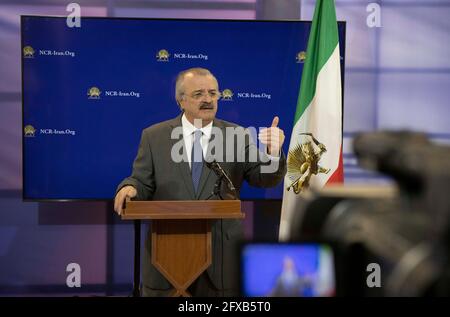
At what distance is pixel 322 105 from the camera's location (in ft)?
15.3

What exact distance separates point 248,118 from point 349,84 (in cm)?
92

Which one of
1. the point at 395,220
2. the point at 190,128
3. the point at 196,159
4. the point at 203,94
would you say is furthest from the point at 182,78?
the point at 395,220

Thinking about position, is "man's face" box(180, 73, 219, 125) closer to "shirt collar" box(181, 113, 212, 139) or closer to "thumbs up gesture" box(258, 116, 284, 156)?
"shirt collar" box(181, 113, 212, 139)

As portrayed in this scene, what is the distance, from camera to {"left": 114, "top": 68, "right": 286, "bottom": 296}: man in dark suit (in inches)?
159

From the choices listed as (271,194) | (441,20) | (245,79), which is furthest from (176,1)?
(441,20)

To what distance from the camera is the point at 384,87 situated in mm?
5293

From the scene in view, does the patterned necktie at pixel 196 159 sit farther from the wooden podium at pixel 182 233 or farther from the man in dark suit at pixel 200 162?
the wooden podium at pixel 182 233

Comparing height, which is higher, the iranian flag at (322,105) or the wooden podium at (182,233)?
Result: the iranian flag at (322,105)

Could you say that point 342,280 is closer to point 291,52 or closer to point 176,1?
point 291,52

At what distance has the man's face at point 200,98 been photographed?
4375 mm

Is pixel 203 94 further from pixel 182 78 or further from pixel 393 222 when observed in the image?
pixel 393 222

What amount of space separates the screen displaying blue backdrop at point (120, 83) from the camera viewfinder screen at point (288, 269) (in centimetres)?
401

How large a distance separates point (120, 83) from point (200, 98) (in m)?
0.76
